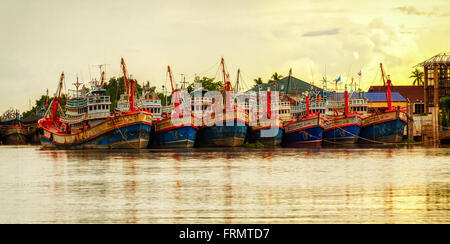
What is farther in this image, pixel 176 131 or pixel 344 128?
pixel 344 128

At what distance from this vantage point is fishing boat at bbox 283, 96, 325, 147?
80.4 m

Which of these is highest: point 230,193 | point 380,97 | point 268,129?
point 380,97

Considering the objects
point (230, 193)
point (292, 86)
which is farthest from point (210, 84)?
point (230, 193)

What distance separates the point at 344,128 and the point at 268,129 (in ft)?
30.7

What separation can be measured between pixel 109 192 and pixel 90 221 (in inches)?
324

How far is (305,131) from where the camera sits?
83.1 metres

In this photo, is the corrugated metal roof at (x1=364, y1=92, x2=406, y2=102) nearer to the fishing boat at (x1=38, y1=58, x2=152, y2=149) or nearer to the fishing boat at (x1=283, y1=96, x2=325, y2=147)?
the fishing boat at (x1=283, y1=96, x2=325, y2=147)

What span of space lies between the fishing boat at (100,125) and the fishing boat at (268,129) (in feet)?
53.2

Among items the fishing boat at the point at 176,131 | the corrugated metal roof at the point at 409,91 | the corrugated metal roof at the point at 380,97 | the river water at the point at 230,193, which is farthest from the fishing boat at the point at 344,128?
the corrugated metal roof at the point at 409,91

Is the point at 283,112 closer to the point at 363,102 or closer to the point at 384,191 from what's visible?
the point at 363,102

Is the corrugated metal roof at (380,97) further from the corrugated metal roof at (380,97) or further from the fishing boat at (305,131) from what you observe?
the fishing boat at (305,131)

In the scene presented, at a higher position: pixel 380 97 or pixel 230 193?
pixel 380 97

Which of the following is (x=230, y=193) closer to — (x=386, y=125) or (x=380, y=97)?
(x=386, y=125)

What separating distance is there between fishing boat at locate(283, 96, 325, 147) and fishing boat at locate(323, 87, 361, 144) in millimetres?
1882
